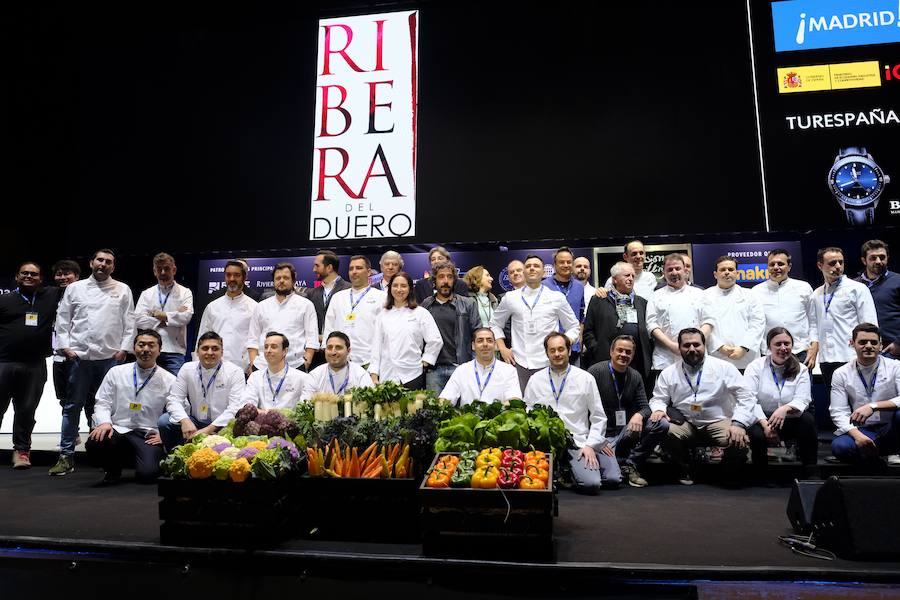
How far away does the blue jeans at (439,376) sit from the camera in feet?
18.3

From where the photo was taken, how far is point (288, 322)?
589cm

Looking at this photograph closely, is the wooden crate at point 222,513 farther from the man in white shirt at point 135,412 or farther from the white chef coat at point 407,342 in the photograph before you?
the white chef coat at point 407,342

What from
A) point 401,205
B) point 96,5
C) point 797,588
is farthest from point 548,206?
point 96,5

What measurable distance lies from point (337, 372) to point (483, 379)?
119 cm

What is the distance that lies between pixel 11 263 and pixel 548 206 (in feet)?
21.9

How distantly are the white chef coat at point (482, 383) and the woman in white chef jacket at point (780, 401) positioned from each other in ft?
6.12

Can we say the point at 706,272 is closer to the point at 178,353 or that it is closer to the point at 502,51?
the point at 502,51

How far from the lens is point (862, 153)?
22.5 feet

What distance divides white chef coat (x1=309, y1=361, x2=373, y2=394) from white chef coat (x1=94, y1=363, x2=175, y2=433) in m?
1.22

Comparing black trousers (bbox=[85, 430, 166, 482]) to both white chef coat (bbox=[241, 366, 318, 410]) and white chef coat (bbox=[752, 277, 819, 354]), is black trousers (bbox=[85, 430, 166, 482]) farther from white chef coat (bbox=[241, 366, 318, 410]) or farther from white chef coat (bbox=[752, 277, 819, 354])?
white chef coat (bbox=[752, 277, 819, 354])

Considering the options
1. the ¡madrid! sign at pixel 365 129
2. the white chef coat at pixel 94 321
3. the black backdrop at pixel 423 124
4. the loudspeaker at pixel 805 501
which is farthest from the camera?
the ¡madrid! sign at pixel 365 129

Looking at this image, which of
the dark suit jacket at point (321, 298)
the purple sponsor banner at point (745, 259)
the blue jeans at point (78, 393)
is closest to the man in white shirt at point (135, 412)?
the blue jeans at point (78, 393)

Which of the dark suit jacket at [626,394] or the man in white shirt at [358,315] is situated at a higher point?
the man in white shirt at [358,315]

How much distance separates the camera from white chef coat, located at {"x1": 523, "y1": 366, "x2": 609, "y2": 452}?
4914 mm
